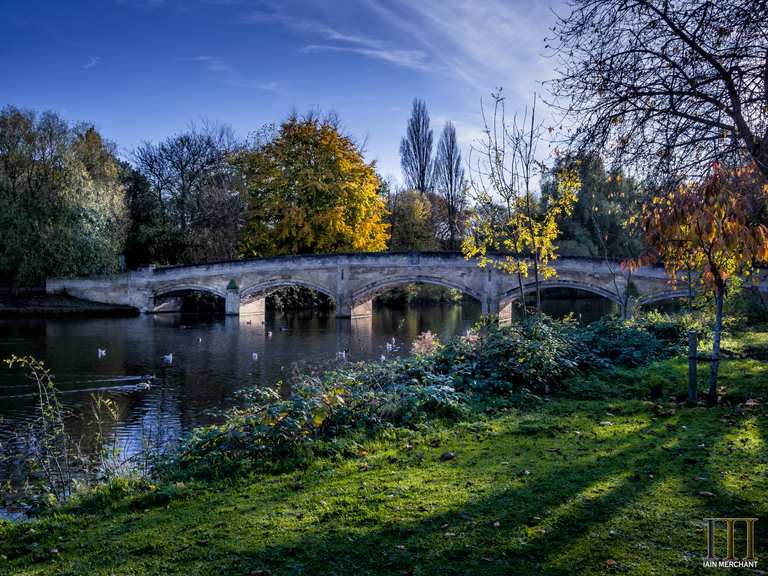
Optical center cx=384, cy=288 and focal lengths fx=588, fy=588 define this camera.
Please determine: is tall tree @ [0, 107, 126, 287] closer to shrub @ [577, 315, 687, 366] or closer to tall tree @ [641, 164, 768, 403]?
shrub @ [577, 315, 687, 366]

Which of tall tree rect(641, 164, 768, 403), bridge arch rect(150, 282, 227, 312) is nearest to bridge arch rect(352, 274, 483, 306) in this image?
bridge arch rect(150, 282, 227, 312)

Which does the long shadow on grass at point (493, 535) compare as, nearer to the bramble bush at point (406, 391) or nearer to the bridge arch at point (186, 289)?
the bramble bush at point (406, 391)

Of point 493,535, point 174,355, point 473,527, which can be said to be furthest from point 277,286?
point 493,535

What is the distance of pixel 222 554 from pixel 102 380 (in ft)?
37.3

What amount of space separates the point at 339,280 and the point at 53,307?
49.7ft

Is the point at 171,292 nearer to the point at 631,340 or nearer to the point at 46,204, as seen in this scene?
the point at 46,204

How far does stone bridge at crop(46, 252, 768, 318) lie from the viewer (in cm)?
2783

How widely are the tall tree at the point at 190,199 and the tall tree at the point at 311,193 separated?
2933mm

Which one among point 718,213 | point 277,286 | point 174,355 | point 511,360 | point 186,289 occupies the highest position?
point 718,213

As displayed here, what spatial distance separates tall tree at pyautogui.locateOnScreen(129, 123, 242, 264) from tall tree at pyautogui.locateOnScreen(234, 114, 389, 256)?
2933mm


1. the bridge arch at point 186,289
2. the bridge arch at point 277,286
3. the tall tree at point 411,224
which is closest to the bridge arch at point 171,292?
the bridge arch at point 186,289

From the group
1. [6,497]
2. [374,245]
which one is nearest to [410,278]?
[374,245]

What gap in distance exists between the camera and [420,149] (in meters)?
47.4

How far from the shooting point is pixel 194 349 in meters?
19.2
